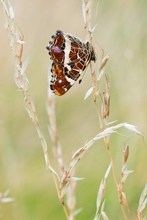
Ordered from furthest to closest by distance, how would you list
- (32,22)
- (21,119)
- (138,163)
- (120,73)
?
(32,22) → (21,119) → (120,73) → (138,163)

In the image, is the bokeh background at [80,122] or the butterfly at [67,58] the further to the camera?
the bokeh background at [80,122]

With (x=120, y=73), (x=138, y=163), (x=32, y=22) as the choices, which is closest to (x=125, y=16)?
(x=120, y=73)

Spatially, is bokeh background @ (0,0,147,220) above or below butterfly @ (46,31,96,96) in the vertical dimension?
below

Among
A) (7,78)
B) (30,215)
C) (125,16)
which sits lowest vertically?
(30,215)

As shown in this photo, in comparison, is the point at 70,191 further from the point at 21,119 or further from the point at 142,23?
the point at 21,119

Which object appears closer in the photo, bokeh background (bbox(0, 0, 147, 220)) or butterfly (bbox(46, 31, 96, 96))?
butterfly (bbox(46, 31, 96, 96))

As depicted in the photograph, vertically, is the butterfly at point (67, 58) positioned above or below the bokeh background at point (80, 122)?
above
